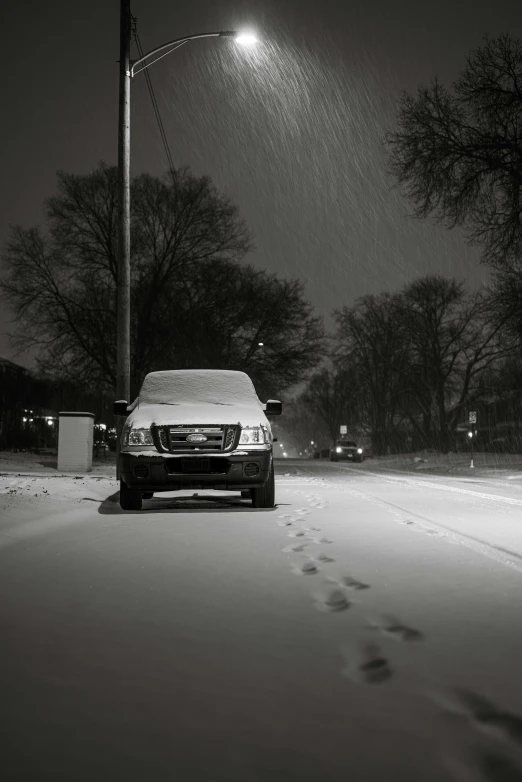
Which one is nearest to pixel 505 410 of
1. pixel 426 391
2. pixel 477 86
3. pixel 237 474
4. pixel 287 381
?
pixel 426 391

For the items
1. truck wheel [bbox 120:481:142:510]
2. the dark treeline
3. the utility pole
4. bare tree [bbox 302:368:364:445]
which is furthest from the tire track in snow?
bare tree [bbox 302:368:364:445]

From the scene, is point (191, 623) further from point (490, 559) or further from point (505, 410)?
point (505, 410)

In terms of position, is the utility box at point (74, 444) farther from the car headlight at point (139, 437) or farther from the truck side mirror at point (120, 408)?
the car headlight at point (139, 437)

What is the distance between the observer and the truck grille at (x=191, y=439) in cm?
1165

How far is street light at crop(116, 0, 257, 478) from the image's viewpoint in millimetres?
18719

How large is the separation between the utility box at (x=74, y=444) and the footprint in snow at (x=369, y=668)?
743 inches

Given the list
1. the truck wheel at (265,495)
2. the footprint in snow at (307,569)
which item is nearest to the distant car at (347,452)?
the truck wheel at (265,495)

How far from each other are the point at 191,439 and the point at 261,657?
7201mm

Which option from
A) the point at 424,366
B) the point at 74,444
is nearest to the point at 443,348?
the point at 424,366

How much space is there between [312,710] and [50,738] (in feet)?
3.36

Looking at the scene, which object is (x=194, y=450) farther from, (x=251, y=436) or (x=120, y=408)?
(x=120, y=408)

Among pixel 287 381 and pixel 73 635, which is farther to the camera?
pixel 287 381

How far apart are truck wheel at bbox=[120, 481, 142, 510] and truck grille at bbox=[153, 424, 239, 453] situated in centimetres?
88

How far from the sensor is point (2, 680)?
409 centimetres
